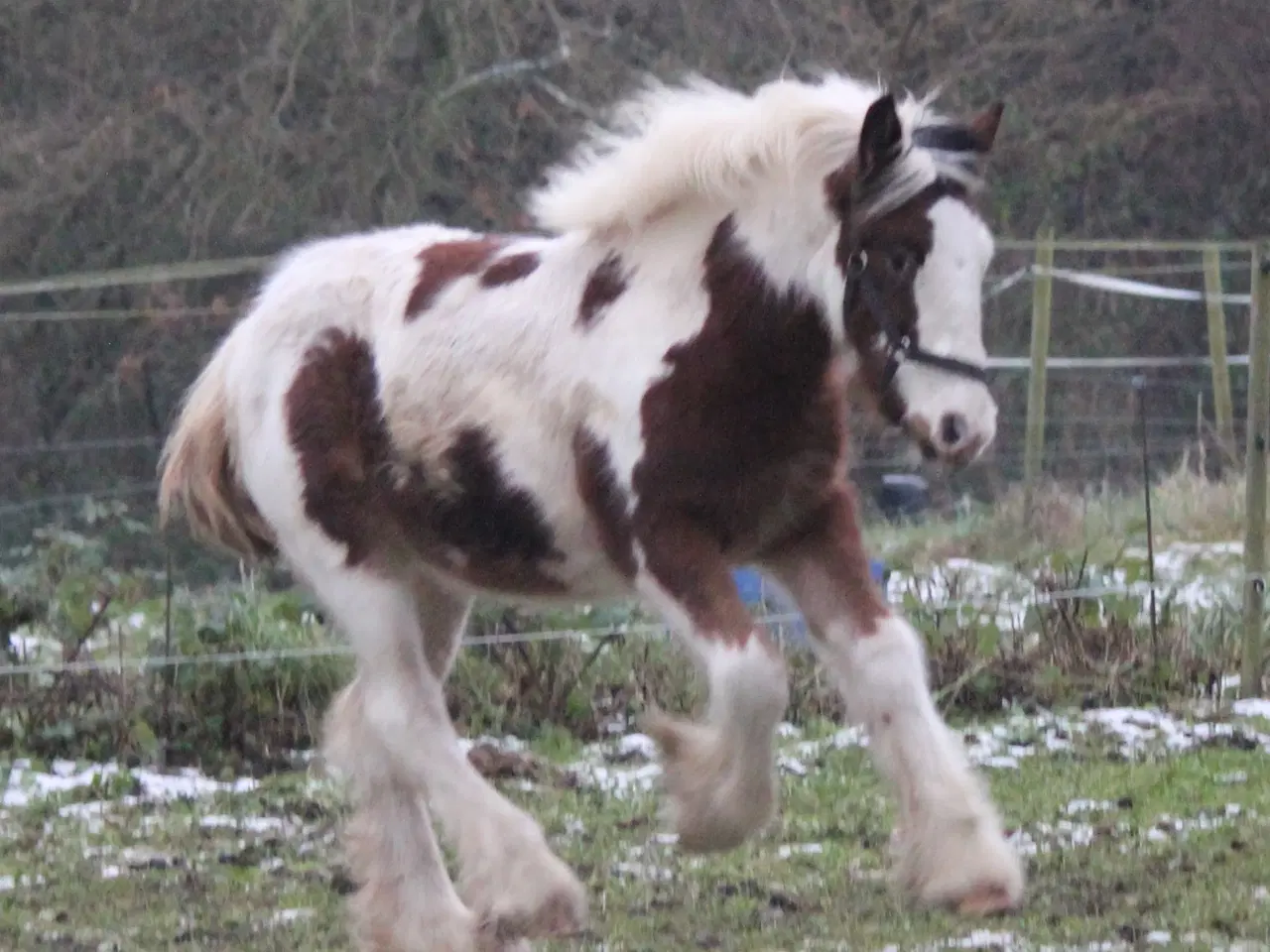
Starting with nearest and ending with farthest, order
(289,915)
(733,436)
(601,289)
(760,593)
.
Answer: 1. (733,436)
2. (601,289)
3. (289,915)
4. (760,593)

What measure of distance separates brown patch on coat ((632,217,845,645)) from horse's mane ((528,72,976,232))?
0.72ft

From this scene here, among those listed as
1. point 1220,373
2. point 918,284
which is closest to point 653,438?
point 918,284

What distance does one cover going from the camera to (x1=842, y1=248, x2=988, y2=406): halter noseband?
4.02 meters

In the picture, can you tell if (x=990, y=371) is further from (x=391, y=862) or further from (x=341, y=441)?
(x=391, y=862)

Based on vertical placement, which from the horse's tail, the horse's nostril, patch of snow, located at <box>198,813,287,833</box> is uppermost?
the horse's nostril

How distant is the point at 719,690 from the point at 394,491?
39.3 inches

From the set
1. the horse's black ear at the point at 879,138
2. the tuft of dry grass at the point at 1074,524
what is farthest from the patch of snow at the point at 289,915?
the tuft of dry grass at the point at 1074,524

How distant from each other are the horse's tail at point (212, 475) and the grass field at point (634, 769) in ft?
2.86

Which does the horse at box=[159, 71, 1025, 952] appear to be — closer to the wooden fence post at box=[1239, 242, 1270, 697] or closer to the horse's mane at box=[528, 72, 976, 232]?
the horse's mane at box=[528, 72, 976, 232]

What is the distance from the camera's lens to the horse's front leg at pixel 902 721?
407cm

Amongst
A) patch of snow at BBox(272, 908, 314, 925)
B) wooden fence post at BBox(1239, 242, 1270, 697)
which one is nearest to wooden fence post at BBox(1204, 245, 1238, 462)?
wooden fence post at BBox(1239, 242, 1270, 697)

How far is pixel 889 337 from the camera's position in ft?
13.4

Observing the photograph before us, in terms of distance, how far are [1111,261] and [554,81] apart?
178 inches

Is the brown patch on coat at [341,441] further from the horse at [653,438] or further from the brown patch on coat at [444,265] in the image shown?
the brown patch on coat at [444,265]
